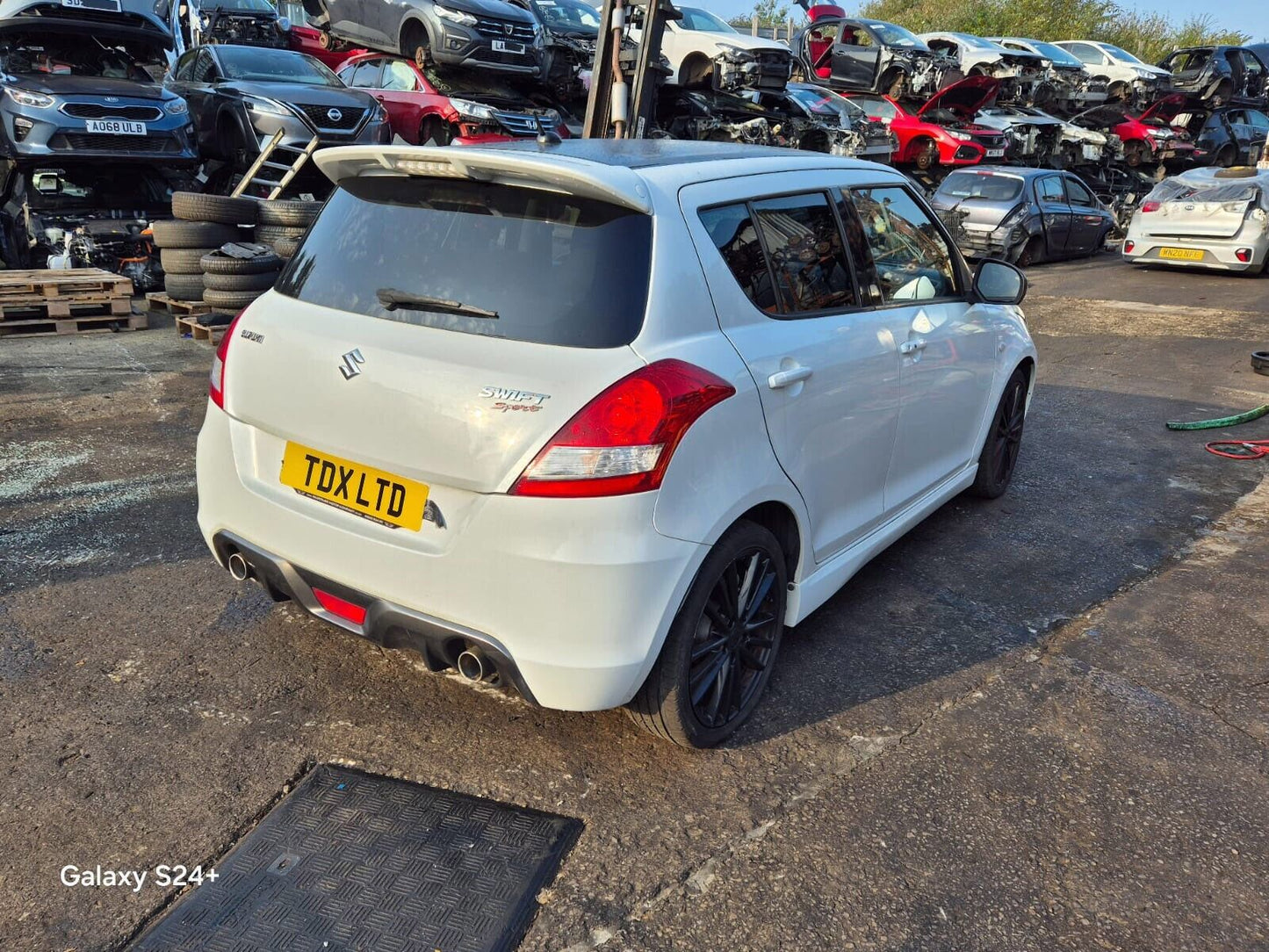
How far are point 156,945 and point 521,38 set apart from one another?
1408 centimetres

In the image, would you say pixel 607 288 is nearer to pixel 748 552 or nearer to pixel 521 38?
pixel 748 552

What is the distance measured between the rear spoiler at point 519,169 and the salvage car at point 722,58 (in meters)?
14.2

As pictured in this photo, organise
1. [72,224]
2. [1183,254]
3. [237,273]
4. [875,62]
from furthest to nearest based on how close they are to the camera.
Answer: [875,62]
[1183,254]
[72,224]
[237,273]

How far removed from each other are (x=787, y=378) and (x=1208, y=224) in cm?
1414

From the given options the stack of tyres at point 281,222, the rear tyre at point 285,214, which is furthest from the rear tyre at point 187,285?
the rear tyre at point 285,214

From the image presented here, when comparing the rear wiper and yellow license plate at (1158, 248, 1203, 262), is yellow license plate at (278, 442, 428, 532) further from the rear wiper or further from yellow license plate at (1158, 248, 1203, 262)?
yellow license plate at (1158, 248, 1203, 262)

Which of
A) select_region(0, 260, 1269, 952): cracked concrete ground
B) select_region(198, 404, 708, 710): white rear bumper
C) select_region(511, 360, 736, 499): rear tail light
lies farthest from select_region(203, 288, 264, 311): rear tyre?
select_region(511, 360, 736, 499): rear tail light

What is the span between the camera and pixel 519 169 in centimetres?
265

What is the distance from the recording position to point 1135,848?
8.59 feet

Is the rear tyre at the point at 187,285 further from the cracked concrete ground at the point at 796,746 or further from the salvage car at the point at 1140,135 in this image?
the salvage car at the point at 1140,135

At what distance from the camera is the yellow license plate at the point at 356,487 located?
2.61 meters

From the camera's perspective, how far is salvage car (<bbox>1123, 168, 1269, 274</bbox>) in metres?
14.0

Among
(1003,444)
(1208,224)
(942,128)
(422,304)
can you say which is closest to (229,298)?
(422,304)

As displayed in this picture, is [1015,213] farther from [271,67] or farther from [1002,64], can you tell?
[271,67]
